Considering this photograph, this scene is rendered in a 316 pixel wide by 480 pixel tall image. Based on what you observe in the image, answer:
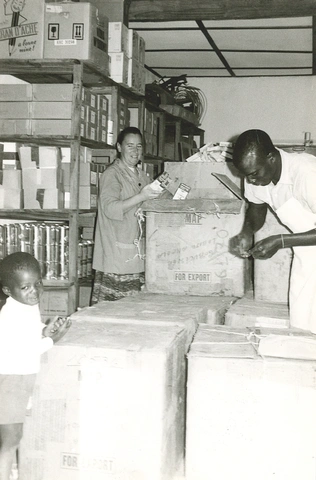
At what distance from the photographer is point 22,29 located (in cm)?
335

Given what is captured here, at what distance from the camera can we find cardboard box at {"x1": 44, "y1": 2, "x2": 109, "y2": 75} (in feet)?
10.7

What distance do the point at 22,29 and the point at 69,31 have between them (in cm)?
31

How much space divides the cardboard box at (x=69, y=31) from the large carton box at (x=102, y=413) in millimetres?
2222

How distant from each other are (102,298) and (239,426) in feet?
5.18

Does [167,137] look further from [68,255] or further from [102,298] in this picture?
[102,298]

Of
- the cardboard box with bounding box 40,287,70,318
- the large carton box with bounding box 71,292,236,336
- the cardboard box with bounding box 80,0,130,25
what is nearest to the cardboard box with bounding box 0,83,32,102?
the cardboard box with bounding box 80,0,130,25

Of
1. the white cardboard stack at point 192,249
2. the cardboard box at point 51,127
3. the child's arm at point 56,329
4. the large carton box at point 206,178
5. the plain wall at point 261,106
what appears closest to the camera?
the child's arm at point 56,329

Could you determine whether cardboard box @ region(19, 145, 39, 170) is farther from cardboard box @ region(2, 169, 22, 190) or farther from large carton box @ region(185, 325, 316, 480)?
large carton box @ region(185, 325, 316, 480)

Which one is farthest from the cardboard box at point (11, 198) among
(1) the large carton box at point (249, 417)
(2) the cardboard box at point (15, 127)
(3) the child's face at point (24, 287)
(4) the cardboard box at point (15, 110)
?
(1) the large carton box at point (249, 417)

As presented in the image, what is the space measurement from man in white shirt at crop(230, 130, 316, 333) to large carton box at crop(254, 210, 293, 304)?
0.16 m

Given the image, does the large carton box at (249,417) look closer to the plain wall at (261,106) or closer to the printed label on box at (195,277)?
the printed label on box at (195,277)

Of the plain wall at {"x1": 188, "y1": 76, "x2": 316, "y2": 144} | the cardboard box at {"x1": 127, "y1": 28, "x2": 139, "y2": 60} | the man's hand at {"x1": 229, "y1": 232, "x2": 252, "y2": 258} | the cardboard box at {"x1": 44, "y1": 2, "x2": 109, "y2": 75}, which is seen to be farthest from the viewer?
Answer: the plain wall at {"x1": 188, "y1": 76, "x2": 316, "y2": 144}

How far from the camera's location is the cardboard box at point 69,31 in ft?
10.7

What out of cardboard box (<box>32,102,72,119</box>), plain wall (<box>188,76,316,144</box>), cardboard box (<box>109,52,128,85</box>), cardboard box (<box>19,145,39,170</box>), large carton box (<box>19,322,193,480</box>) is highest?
plain wall (<box>188,76,316,144</box>)
